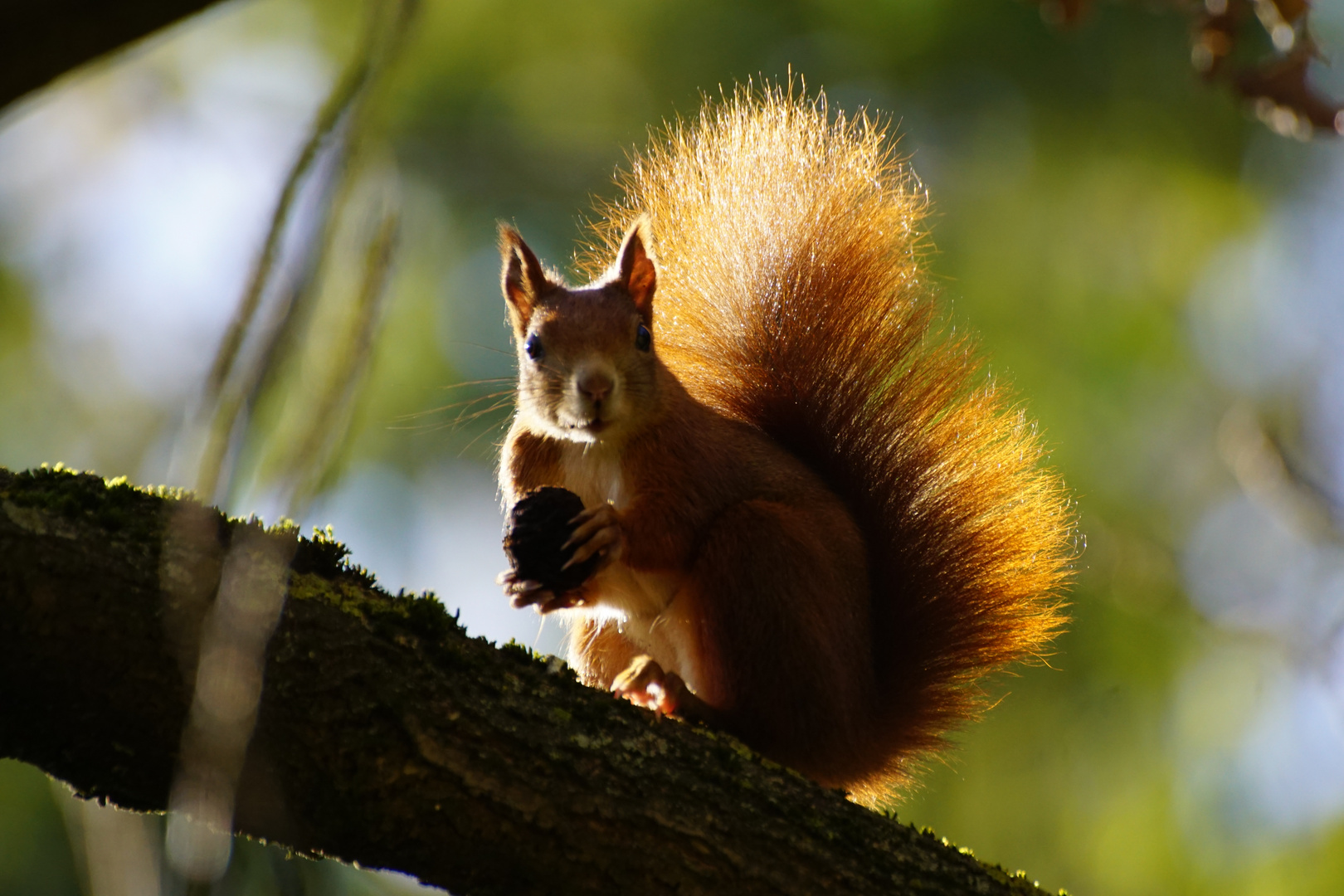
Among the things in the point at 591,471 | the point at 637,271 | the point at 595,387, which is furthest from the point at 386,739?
the point at 637,271

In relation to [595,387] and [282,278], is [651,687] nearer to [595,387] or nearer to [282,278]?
[595,387]

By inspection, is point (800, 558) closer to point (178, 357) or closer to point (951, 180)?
point (178, 357)

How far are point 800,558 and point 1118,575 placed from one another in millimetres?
2413

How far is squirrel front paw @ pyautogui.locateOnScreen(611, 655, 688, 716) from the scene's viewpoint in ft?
7.32

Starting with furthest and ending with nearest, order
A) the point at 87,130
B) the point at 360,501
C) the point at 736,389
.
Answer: the point at 360,501 < the point at 87,130 < the point at 736,389

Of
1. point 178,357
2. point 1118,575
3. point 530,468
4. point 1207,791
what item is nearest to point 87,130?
point 178,357

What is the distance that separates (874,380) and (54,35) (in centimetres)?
216

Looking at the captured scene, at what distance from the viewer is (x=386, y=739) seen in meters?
1.57

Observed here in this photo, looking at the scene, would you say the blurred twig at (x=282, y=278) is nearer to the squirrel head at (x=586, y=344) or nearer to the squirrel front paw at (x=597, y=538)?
the squirrel front paw at (x=597, y=538)

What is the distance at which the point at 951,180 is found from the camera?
26.3ft

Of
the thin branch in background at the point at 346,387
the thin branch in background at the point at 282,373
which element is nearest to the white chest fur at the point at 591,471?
the thin branch in background at the point at 282,373

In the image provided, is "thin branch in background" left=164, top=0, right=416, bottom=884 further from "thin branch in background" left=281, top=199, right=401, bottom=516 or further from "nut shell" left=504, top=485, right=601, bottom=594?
"nut shell" left=504, top=485, right=601, bottom=594

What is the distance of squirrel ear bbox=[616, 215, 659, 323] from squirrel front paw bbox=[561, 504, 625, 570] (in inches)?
24.5

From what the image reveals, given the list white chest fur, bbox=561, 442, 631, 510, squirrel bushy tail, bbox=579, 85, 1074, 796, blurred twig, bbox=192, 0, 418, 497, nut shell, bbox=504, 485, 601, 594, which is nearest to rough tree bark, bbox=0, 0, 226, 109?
blurred twig, bbox=192, 0, 418, 497
